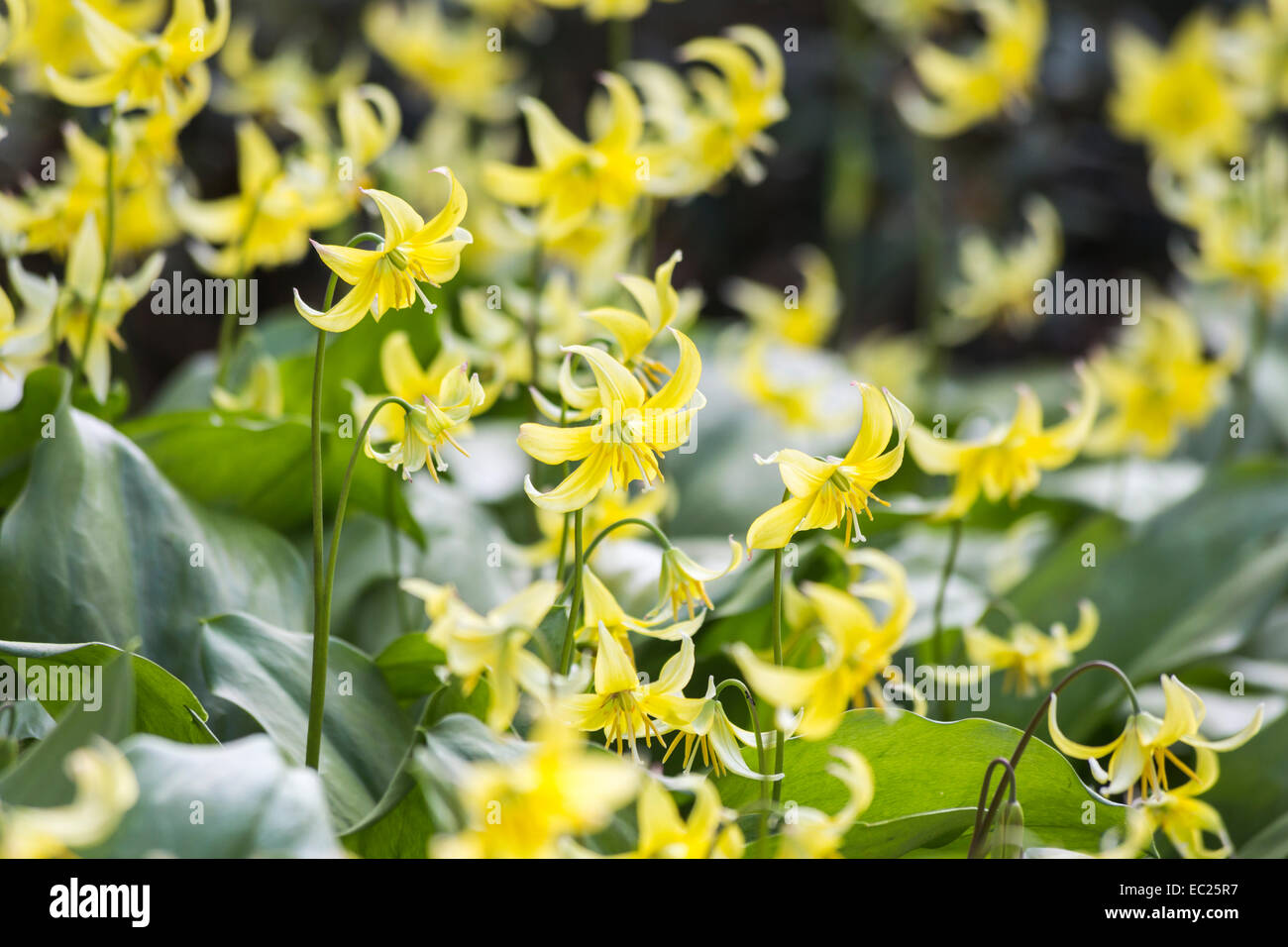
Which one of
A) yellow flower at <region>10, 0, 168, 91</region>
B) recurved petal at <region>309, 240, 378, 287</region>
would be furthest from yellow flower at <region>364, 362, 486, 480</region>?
yellow flower at <region>10, 0, 168, 91</region>

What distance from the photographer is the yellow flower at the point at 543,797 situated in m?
0.68

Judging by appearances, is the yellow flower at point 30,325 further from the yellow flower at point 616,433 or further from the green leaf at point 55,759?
the yellow flower at point 616,433

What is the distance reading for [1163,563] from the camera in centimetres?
194

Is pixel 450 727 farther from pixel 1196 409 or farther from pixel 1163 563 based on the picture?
pixel 1196 409

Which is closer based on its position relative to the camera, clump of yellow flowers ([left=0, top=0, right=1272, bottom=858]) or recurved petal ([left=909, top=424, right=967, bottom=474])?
clump of yellow flowers ([left=0, top=0, right=1272, bottom=858])

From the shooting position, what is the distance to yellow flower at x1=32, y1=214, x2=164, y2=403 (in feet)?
4.72

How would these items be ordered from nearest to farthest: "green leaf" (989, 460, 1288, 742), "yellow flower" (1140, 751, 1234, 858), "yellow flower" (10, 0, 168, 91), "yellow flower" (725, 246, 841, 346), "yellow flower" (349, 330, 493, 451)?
1. "yellow flower" (1140, 751, 1234, 858)
2. "yellow flower" (349, 330, 493, 451)
3. "green leaf" (989, 460, 1288, 742)
4. "yellow flower" (10, 0, 168, 91)
5. "yellow flower" (725, 246, 841, 346)

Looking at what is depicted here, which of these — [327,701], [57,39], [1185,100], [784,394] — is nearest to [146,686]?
[327,701]

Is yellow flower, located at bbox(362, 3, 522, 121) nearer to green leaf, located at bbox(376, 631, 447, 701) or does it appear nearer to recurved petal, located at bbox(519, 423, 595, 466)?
green leaf, located at bbox(376, 631, 447, 701)

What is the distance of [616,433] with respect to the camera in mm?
996

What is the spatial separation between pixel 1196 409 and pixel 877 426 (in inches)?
58.4

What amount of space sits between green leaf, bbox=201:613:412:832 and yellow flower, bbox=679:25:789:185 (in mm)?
899

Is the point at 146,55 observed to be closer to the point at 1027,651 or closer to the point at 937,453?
the point at 937,453
